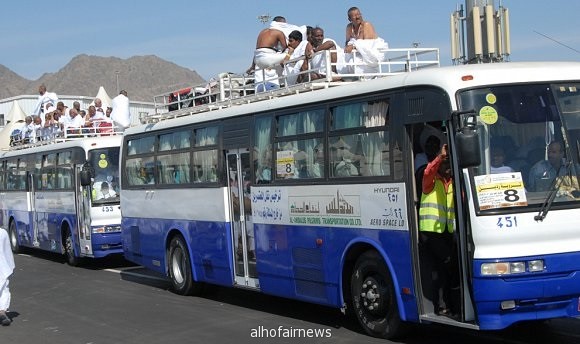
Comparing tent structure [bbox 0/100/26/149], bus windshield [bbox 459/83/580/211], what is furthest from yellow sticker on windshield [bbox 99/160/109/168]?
tent structure [bbox 0/100/26/149]

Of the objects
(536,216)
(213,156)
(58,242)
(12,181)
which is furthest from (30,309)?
(12,181)

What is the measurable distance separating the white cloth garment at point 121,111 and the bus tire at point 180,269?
23.7ft

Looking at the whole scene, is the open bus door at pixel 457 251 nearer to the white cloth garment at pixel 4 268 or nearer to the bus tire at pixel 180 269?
the bus tire at pixel 180 269

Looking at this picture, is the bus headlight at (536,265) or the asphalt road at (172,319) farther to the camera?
the asphalt road at (172,319)

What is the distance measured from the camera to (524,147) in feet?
26.8

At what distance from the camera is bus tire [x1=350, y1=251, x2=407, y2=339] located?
938cm

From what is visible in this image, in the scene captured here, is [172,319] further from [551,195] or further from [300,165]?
[551,195]

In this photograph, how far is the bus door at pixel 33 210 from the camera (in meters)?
23.5

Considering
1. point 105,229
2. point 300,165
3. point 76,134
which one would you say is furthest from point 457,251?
point 76,134

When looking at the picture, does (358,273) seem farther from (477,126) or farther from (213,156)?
(213,156)

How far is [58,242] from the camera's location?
21.5 meters

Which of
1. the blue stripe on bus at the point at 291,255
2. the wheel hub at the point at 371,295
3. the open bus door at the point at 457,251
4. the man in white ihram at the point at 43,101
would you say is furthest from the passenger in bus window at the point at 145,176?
the man in white ihram at the point at 43,101

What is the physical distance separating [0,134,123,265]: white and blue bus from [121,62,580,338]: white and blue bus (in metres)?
5.46

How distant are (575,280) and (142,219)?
9.67m
